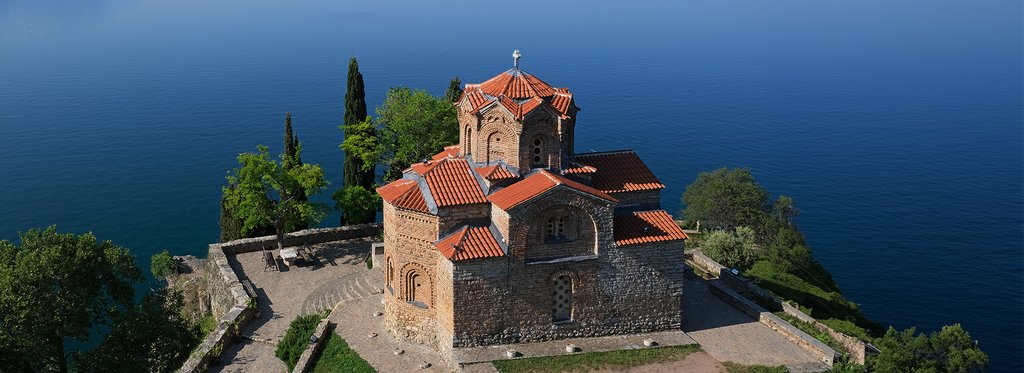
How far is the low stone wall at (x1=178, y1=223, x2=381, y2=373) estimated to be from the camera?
2936cm

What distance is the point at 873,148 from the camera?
86625mm

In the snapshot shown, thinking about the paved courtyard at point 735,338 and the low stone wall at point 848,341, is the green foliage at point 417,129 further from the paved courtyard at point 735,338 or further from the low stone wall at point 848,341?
the low stone wall at point 848,341

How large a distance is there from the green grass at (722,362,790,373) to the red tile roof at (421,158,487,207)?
9983 mm

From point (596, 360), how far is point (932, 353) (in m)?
12.8

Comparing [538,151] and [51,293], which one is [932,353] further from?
[51,293]

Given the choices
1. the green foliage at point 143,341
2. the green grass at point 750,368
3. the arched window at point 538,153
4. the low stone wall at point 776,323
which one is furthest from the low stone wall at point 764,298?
the green foliage at point 143,341

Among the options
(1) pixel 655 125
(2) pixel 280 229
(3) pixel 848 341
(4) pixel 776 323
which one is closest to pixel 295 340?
(2) pixel 280 229

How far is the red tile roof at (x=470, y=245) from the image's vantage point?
26672 millimetres

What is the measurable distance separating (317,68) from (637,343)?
332 feet

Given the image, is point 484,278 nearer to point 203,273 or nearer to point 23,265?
point 23,265

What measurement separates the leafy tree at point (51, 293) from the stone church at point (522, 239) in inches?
381

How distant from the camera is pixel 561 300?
2870 cm

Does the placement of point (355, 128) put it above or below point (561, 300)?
above

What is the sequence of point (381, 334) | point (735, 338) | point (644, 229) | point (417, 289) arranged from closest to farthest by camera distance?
1. point (644, 229)
2. point (417, 289)
3. point (735, 338)
4. point (381, 334)
